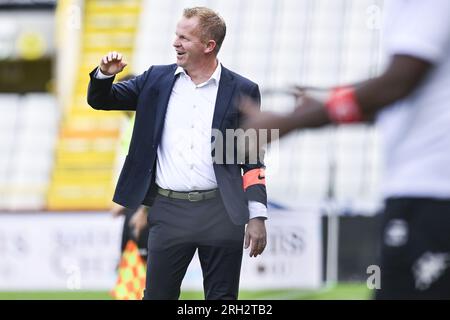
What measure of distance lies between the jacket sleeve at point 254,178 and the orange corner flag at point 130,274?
2.72 m

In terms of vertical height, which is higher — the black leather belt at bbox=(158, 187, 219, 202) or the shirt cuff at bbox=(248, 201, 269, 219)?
the black leather belt at bbox=(158, 187, 219, 202)

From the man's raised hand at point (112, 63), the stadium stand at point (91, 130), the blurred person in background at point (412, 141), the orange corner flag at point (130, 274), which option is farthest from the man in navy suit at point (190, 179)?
the stadium stand at point (91, 130)

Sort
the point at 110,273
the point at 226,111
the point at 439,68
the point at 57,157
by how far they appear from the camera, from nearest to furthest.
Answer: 1. the point at 439,68
2. the point at 226,111
3. the point at 110,273
4. the point at 57,157

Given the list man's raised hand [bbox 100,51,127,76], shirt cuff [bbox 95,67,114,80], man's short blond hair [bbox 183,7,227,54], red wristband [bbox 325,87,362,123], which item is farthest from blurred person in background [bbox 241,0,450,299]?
man's short blond hair [bbox 183,7,227,54]

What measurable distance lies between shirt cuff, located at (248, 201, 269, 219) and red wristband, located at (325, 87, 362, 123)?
2.21m

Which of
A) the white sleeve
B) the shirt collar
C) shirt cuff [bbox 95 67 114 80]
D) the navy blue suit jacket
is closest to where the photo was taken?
the white sleeve

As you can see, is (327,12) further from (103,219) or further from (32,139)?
(103,219)

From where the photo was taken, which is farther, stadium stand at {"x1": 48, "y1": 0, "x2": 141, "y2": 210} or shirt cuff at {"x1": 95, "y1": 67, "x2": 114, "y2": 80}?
stadium stand at {"x1": 48, "y1": 0, "x2": 141, "y2": 210}

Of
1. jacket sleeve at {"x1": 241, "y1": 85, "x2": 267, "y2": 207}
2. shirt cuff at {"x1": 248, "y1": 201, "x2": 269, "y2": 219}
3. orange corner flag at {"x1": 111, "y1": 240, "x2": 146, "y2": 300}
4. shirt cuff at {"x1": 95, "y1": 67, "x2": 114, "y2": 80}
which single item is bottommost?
orange corner flag at {"x1": 111, "y1": 240, "x2": 146, "y2": 300}

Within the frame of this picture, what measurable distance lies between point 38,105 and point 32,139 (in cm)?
101

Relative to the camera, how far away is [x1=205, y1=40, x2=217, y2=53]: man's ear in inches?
212

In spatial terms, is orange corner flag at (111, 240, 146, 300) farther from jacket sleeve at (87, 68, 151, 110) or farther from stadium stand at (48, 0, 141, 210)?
stadium stand at (48, 0, 141, 210)

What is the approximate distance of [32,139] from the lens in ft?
70.2

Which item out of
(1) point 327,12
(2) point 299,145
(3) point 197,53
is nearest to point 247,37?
(1) point 327,12
